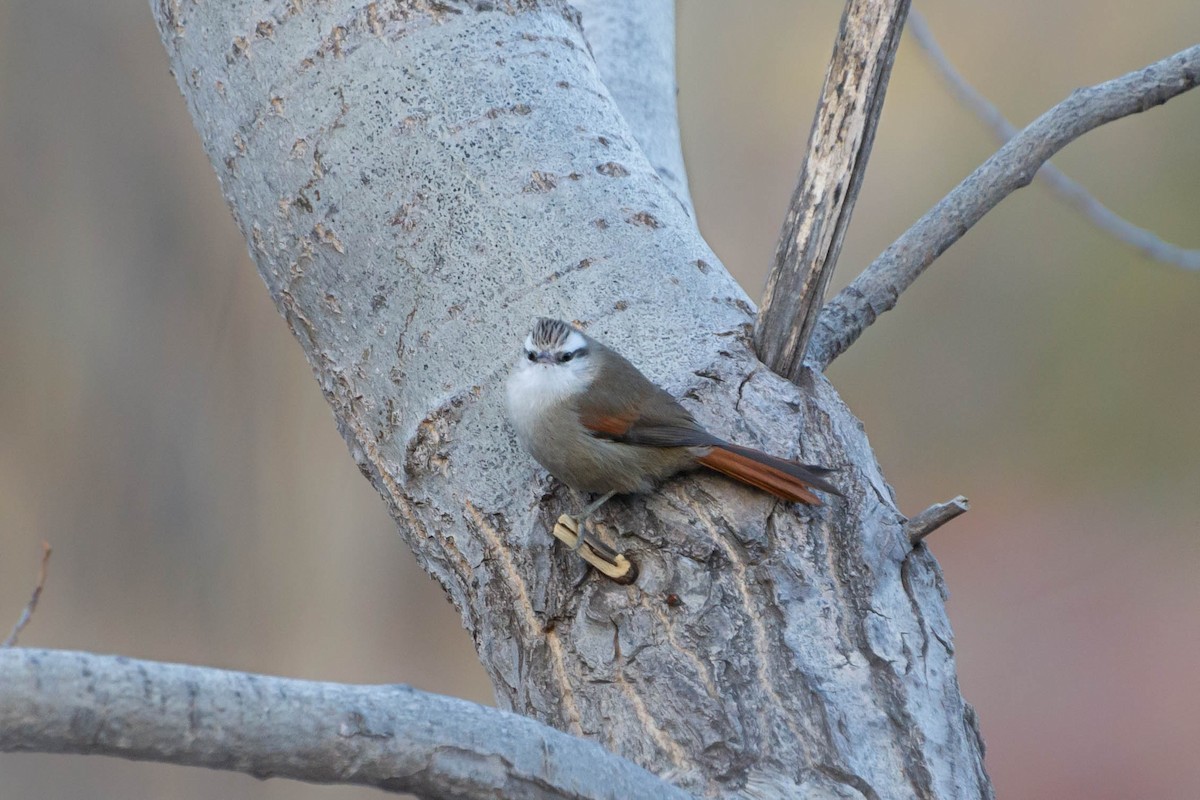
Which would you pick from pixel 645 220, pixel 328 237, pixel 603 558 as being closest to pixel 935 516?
pixel 603 558

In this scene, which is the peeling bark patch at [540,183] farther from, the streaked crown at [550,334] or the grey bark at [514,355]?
the streaked crown at [550,334]

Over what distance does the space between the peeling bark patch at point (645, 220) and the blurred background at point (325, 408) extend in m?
3.86

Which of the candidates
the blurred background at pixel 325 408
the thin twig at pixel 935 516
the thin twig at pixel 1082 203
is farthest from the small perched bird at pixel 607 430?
the blurred background at pixel 325 408

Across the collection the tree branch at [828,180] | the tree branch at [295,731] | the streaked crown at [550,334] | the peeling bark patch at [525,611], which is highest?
the tree branch at [828,180]

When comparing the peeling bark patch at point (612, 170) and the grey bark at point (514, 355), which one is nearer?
the grey bark at point (514, 355)

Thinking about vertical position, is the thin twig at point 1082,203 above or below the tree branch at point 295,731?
above

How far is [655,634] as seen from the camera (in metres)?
1.30

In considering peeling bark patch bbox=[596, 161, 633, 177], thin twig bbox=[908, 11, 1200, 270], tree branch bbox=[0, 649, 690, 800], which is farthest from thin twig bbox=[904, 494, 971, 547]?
thin twig bbox=[908, 11, 1200, 270]

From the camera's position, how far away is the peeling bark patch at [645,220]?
1700mm

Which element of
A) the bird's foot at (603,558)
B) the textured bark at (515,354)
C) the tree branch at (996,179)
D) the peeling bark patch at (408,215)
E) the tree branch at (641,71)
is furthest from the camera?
the tree branch at (641,71)

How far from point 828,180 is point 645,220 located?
0.98 feet

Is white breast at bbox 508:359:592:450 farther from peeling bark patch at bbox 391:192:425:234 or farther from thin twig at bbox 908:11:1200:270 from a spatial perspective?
thin twig at bbox 908:11:1200:270

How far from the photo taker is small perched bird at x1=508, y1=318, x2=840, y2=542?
4.65 feet

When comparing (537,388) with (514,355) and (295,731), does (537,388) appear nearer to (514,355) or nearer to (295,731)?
(514,355)
